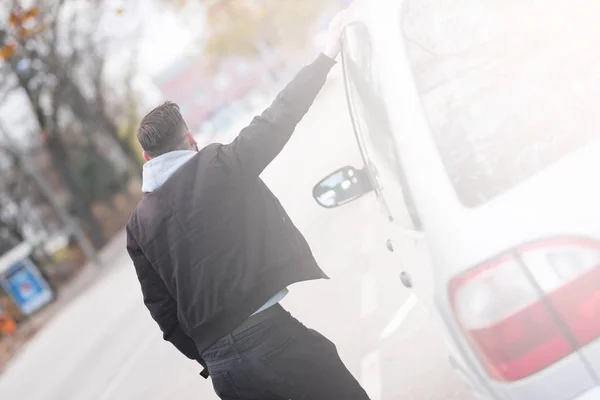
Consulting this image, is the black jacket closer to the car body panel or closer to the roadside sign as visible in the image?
the car body panel

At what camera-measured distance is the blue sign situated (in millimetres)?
19219

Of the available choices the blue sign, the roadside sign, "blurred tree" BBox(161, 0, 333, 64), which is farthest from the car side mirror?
"blurred tree" BBox(161, 0, 333, 64)

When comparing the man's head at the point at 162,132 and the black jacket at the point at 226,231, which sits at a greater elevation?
the man's head at the point at 162,132

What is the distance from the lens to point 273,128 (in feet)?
8.83

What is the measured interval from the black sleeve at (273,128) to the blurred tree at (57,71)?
Result: 1951cm

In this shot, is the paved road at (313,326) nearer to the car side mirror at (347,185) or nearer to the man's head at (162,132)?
the car side mirror at (347,185)

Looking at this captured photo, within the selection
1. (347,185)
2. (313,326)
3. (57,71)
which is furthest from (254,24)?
(347,185)

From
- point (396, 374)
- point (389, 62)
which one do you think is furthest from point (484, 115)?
point (396, 374)

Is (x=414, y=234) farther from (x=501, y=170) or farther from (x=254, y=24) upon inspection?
(x=254, y=24)

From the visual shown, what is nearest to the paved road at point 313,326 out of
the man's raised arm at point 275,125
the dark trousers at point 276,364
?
the dark trousers at point 276,364

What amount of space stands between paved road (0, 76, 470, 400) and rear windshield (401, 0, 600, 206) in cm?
245

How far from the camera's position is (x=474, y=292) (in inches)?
82.0

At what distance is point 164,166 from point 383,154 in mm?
754

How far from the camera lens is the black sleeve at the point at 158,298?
2.93m
